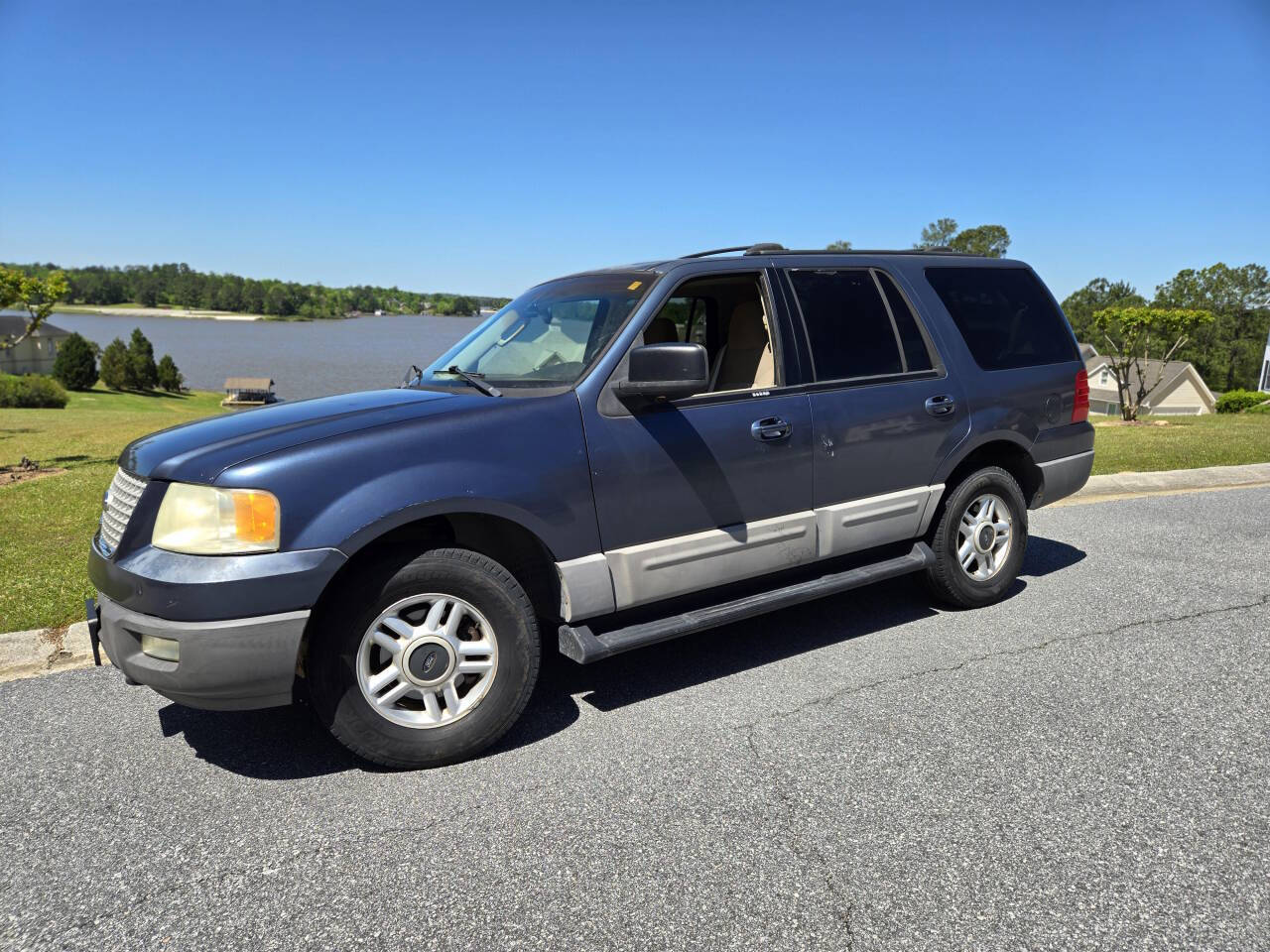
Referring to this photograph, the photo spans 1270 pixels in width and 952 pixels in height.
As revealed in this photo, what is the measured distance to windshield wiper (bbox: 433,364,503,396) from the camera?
3.96 metres

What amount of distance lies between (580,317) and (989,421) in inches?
99.4

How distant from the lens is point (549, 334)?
4387mm

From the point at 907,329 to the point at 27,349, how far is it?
85924mm

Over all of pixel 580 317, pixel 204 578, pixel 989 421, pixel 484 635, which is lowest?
pixel 484 635

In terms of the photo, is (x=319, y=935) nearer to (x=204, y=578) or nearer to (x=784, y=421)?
(x=204, y=578)

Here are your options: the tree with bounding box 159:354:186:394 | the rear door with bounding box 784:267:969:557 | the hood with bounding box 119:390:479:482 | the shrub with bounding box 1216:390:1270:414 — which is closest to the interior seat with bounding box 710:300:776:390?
the rear door with bounding box 784:267:969:557

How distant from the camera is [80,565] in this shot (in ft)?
20.5

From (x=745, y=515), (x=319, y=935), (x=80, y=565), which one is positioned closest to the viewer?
(x=319, y=935)

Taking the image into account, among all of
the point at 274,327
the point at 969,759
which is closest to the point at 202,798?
the point at 969,759

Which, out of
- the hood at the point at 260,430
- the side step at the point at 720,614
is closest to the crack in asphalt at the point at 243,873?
the side step at the point at 720,614

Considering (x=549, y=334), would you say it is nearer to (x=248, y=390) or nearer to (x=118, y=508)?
(x=118, y=508)

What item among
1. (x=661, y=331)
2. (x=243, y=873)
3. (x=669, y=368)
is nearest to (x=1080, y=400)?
(x=661, y=331)

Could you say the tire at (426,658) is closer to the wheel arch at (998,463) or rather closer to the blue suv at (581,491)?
the blue suv at (581,491)

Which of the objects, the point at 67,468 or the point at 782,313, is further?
the point at 67,468
